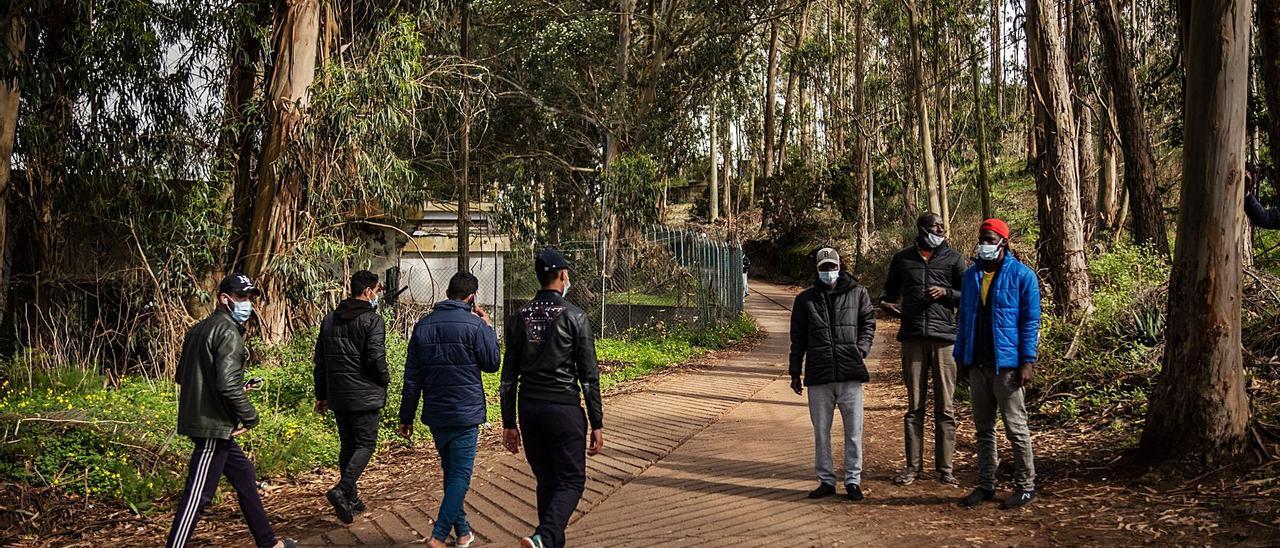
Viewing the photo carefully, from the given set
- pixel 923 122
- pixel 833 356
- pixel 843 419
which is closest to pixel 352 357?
pixel 833 356

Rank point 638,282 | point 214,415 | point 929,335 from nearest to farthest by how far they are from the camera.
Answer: point 214,415, point 929,335, point 638,282

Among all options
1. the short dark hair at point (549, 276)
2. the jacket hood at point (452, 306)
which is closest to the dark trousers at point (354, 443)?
the jacket hood at point (452, 306)

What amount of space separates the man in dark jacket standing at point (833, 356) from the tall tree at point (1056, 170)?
4.57 m

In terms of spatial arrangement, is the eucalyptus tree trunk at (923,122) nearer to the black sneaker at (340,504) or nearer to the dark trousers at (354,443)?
the dark trousers at (354,443)

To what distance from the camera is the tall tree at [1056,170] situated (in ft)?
34.2

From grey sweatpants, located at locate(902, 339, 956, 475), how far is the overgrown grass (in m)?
4.93

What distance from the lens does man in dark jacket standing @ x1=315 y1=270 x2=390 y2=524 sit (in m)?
6.52

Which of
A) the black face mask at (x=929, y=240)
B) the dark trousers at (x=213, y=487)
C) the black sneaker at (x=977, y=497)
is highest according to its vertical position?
the black face mask at (x=929, y=240)

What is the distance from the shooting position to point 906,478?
271 inches

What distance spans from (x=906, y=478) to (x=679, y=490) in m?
1.59

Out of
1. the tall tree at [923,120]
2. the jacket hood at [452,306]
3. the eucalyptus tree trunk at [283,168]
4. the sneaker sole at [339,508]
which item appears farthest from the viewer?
the tall tree at [923,120]

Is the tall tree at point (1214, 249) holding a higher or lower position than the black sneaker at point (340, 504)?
higher

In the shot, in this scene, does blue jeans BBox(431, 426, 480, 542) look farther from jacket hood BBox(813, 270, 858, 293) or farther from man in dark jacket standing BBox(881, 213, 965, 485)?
man in dark jacket standing BBox(881, 213, 965, 485)

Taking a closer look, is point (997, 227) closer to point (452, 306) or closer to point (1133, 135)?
point (452, 306)
